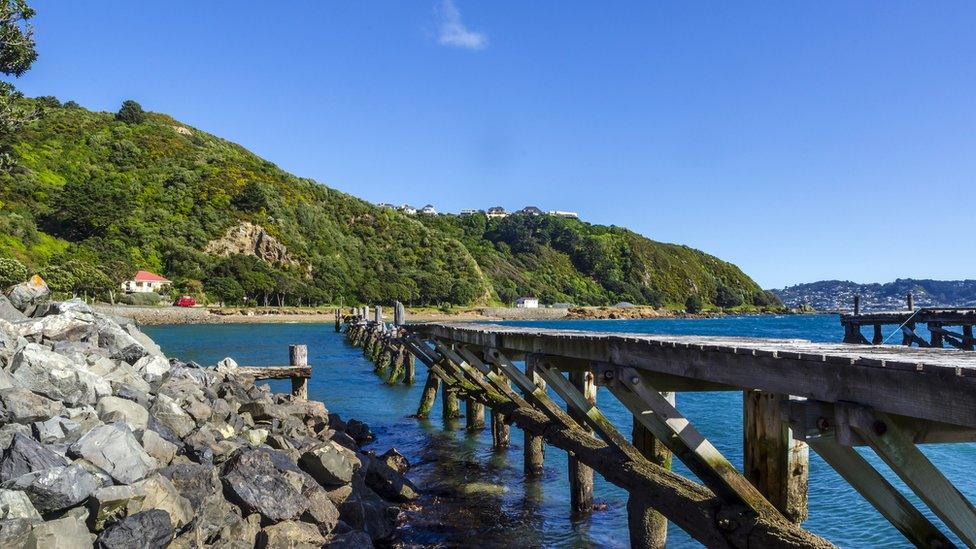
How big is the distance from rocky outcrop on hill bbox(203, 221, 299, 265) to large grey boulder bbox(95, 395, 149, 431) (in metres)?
90.3

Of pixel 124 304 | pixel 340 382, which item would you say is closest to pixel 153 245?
pixel 124 304

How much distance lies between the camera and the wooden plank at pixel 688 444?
4805 millimetres

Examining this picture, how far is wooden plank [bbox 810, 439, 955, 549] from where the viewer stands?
3.95 meters

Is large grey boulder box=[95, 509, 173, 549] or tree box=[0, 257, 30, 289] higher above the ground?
tree box=[0, 257, 30, 289]

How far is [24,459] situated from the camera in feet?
19.7

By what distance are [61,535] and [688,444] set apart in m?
5.08

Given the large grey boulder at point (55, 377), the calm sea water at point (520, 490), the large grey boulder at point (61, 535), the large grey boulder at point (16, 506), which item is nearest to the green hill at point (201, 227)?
the calm sea water at point (520, 490)

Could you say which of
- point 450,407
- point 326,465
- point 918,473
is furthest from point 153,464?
point 450,407

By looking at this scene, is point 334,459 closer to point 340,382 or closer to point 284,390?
point 284,390

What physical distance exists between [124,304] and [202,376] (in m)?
71.5

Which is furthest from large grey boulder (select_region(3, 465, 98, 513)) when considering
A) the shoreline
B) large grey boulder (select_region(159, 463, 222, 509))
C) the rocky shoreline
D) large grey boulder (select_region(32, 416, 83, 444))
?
the shoreline

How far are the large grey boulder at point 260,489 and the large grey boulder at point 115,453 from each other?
0.88 m

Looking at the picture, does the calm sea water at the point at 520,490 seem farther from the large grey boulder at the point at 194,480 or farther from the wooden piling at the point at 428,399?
the large grey boulder at the point at 194,480

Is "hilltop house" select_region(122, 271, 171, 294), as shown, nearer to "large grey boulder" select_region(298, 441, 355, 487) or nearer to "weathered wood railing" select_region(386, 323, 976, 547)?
"large grey boulder" select_region(298, 441, 355, 487)
